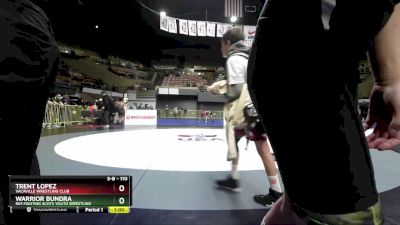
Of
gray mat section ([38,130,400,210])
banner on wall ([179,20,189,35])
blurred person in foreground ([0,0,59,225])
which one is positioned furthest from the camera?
banner on wall ([179,20,189,35])

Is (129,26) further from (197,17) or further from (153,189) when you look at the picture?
(153,189)

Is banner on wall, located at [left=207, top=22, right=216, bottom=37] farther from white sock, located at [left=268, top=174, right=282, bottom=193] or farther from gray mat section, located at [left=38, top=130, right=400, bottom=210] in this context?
white sock, located at [left=268, top=174, right=282, bottom=193]

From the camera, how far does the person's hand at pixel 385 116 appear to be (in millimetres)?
492

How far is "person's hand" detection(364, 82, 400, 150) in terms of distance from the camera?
0.49 metres

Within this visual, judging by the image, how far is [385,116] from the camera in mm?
572

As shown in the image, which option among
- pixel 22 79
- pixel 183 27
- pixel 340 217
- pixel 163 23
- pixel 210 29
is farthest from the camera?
pixel 210 29

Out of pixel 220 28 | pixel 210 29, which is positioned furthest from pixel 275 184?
pixel 220 28

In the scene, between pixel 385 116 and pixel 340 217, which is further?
pixel 385 116

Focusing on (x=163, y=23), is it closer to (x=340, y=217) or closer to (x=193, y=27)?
(x=193, y=27)

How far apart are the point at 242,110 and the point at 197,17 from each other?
658 inches
